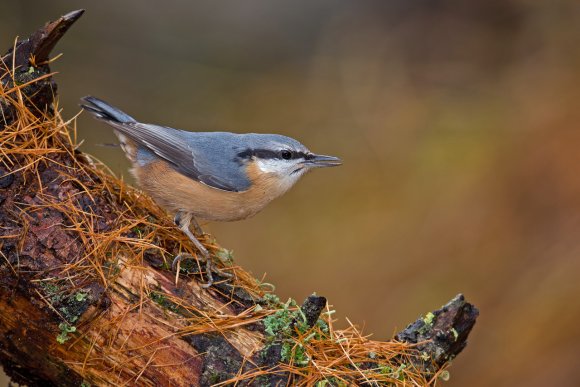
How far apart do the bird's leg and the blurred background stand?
233 centimetres

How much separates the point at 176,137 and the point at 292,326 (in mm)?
1573

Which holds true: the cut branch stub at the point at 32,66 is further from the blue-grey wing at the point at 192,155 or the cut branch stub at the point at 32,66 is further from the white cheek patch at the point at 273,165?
the white cheek patch at the point at 273,165

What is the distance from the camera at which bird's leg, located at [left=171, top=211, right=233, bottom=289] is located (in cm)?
364

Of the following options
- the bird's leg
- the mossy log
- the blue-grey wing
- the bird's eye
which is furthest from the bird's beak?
the mossy log

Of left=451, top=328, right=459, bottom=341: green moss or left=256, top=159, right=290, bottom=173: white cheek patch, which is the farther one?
left=256, top=159, right=290, bottom=173: white cheek patch

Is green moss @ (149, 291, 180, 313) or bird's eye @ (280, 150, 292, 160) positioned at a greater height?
bird's eye @ (280, 150, 292, 160)

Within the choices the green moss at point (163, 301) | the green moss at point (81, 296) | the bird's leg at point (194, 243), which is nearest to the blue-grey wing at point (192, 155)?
the bird's leg at point (194, 243)

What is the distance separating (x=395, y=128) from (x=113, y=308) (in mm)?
4498

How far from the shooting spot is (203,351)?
328 cm

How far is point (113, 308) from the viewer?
3.26 metres

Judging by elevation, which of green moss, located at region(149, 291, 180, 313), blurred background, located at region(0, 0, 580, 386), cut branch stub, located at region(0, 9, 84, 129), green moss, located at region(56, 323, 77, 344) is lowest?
green moss, located at region(56, 323, 77, 344)

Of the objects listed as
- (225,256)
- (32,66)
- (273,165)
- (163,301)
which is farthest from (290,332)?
(32,66)

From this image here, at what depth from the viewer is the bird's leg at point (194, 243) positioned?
143 inches

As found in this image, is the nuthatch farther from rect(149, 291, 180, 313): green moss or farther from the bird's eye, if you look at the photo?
rect(149, 291, 180, 313): green moss
